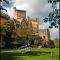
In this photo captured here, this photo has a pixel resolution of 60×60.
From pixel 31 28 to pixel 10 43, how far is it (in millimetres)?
270

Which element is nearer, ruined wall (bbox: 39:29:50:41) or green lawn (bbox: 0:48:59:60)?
green lawn (bbox: 0:48:59:60)

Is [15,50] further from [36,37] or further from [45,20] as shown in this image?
[45,20]

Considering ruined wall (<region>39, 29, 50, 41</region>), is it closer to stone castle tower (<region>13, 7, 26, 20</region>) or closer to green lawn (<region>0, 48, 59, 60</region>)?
green lawn (<region>0, 48, 59, 60</region>)

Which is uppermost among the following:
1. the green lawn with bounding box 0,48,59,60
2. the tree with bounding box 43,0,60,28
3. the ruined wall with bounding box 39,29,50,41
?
the tree with bounding box 43,0,60,28

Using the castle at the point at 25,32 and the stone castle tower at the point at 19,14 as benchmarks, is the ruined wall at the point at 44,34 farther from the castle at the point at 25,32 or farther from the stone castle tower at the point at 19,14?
the stone castle tower at the point at 19,14

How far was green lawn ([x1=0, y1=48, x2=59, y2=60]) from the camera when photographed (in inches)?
89.4

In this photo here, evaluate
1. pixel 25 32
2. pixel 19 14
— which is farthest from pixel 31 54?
pixel 19 14

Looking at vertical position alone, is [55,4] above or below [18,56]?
above

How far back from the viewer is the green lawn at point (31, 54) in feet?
7.45

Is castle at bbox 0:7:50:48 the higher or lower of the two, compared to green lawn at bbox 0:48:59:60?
higher

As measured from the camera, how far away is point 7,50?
2.27m

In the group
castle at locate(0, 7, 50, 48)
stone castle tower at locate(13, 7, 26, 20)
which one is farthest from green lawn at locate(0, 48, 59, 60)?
stone castle tower at locate(13, 7, 26, 20)

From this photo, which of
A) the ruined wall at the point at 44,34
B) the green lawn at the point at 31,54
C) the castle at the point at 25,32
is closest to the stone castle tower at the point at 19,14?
the castle at the point at 25,32

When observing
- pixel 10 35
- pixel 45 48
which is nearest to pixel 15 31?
Answer: pixel 10 35
